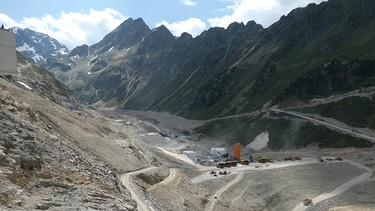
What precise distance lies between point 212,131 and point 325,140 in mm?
71578

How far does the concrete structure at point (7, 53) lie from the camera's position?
46.3 metres

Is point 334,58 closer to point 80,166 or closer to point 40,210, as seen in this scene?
point 80,166

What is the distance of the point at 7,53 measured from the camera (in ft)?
156

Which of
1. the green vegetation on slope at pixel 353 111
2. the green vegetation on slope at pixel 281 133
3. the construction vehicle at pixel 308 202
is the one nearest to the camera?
the construction vehicle at pixel 308 202

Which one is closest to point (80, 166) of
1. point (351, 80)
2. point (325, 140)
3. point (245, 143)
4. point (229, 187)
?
point (229, 187)

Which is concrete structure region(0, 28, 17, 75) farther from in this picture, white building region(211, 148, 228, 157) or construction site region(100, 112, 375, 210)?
white building region(211, 148, 228, 157)

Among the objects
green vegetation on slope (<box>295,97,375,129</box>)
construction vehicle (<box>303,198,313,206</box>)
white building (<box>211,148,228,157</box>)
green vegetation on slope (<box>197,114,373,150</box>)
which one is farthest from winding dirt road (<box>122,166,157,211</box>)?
green vegetation on slope (<box>295,97,375,129</box>)

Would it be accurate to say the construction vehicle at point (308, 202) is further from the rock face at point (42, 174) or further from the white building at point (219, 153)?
the white building at point (219, 153)

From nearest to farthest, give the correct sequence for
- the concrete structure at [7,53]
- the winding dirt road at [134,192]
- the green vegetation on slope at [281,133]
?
the winding dirt road at [134,192] < the concrete structure at [7,53] < the green vegetation on slope at [281,133]

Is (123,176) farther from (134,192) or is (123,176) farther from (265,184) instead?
(265,184)

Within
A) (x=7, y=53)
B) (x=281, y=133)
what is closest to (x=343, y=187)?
(x=281, y=133)

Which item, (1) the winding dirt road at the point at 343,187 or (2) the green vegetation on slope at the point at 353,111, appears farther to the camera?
(2) the green vegetation on slope at the point at 353,111

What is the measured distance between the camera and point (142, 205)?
44406 millimetres

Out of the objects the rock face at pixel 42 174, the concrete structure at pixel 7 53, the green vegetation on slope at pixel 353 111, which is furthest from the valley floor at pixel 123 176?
the green vegetation on slope at pixel 353 111
